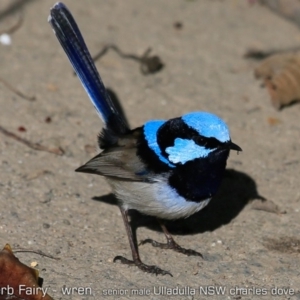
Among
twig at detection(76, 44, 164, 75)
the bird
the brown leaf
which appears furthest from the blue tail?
twig at detection(76, 44, 164, 75)

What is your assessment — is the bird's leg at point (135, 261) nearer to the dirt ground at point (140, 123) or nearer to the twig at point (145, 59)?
the dirt ground at point (140, 123)

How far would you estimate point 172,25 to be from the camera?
7.72 metres

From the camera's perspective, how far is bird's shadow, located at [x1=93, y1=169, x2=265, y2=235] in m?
5.21

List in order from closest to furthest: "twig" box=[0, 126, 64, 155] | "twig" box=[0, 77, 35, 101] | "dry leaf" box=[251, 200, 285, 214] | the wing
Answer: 1. the wing
2. "dry leaf" box=[251, 200, 285, 214]
3. "twig" box=[0, 126, 64, 155]
4. "twig" box=[0, 77, 35, 101]

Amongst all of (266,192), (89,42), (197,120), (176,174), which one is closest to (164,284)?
(176,174)

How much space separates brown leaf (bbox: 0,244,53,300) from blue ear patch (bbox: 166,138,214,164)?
1153mm

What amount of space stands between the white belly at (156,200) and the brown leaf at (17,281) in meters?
0.97

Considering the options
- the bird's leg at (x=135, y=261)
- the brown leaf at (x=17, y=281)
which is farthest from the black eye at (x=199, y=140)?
the brown leaf at (x=17, y=281)

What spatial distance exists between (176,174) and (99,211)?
2.91ft

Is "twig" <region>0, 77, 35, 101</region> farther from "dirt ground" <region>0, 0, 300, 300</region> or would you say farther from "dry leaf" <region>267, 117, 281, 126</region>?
"dry leaf" <region>267, 117, 281, 126</region>

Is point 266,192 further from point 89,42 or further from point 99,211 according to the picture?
point 89,42

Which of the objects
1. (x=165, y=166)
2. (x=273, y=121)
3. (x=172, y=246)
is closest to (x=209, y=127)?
(x=165, y=166)

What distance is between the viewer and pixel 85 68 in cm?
523

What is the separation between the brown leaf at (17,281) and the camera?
3943 mm
